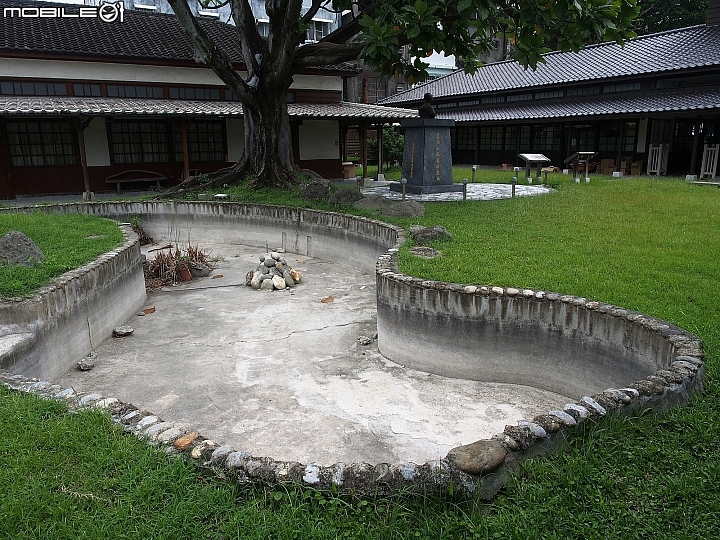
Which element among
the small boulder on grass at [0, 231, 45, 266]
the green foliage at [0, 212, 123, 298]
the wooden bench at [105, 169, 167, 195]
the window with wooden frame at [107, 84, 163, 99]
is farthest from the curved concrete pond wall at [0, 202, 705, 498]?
the window with wooden frame at [107, 84, 163, 99]

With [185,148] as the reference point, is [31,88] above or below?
above

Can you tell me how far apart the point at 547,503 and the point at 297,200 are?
1206cm

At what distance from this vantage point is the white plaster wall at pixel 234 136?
21531mm

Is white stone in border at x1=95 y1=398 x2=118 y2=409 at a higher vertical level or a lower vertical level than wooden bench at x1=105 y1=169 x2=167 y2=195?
lower

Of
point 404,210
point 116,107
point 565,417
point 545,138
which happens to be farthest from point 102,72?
point 565,417

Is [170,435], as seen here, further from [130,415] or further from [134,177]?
[134,177]

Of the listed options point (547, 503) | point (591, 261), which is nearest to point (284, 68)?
point (591, 261)

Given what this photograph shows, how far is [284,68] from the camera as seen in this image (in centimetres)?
1488

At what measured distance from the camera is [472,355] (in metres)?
6.68

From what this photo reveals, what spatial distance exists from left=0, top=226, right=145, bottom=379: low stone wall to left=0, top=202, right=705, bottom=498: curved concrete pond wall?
1.0 inches

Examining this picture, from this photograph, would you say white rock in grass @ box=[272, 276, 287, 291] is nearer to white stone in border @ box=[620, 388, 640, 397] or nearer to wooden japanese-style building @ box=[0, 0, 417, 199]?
white stone in border @ box=[620, 388, 640, 397]

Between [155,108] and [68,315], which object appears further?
[155,108]

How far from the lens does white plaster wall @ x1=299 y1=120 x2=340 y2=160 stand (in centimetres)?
2277

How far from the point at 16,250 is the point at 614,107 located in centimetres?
2032
